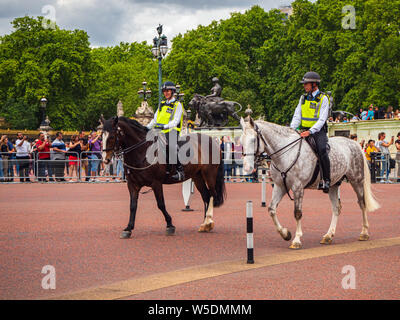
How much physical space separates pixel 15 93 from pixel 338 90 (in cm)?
3255

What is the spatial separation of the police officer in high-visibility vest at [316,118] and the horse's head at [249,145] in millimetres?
830

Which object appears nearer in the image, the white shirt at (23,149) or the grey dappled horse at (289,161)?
the grey dappled horse at (289,161)

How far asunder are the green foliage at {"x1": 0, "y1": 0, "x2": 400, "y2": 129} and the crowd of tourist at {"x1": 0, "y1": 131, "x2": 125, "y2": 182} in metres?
28.3

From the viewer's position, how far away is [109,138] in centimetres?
1150

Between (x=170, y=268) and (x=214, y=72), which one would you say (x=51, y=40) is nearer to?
(x=214, y=72)

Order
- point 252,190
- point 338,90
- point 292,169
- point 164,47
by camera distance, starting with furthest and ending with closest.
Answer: point 338,90, point 164,47, point 252,190, point 292,169

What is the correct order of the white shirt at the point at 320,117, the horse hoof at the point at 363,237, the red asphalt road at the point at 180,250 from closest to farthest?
1. the red asphalt road at the point at 180,250
2. the white shirt at the point at 320,117
3. the horse hoof at the point at 363,237

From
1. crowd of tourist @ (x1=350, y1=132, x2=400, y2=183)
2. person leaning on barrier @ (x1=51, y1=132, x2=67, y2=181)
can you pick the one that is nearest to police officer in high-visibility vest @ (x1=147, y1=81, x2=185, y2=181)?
crowd of tourist @ (x1=350, y1=132, x2=400, y2=183)

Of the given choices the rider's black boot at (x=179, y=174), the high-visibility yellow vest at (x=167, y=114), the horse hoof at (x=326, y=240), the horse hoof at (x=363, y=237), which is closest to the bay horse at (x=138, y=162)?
the rider's black boot at (x=179, y=174)

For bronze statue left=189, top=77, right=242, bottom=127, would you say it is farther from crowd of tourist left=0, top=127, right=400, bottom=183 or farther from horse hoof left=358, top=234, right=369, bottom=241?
horse hoof left=358, top=234, right=369, bottom=241

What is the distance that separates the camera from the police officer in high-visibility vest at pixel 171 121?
1199 centimetres

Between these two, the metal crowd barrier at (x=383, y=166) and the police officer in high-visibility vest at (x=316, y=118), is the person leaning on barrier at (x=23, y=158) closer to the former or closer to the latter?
the metal crowd barrier at (x=383, y=166)

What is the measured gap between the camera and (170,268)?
27.5 feet
